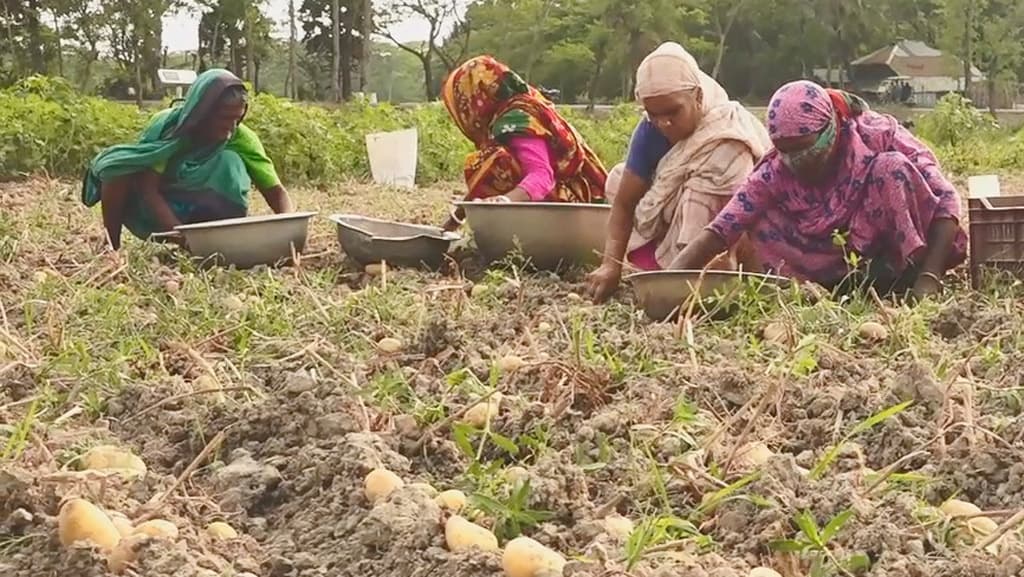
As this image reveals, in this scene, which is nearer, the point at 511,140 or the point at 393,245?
the point at 393,245

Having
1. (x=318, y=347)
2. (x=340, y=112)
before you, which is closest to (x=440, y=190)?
(x=340, y=112)

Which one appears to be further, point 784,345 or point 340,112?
point 340,112

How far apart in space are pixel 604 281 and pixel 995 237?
3.80ft

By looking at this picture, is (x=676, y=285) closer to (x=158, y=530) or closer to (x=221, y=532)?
(x=221, y=532)

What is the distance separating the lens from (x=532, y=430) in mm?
2375

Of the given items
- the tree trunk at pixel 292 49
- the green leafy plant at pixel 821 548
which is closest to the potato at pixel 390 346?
the green leafy plant at pixel 821 548

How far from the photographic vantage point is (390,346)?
3146mm

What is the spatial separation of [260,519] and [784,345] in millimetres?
1410

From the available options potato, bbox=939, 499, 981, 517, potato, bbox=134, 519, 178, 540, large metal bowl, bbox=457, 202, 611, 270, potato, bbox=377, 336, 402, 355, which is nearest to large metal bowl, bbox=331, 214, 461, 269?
large metal bowl, bbox=457, 202, 611, 270

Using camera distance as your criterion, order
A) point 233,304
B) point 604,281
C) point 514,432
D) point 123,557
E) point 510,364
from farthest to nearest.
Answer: point 604,281, point 233,304, point 510,364, point 514,432, point 123,557

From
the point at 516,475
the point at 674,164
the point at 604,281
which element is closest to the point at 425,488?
the point at 516,475

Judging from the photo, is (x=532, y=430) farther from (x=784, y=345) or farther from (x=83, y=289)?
(x=83, y=289)

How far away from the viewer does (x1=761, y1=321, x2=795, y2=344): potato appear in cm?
307

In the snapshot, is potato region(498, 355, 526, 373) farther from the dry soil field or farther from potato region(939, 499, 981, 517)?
potato region(939, 499, 981, 517)
